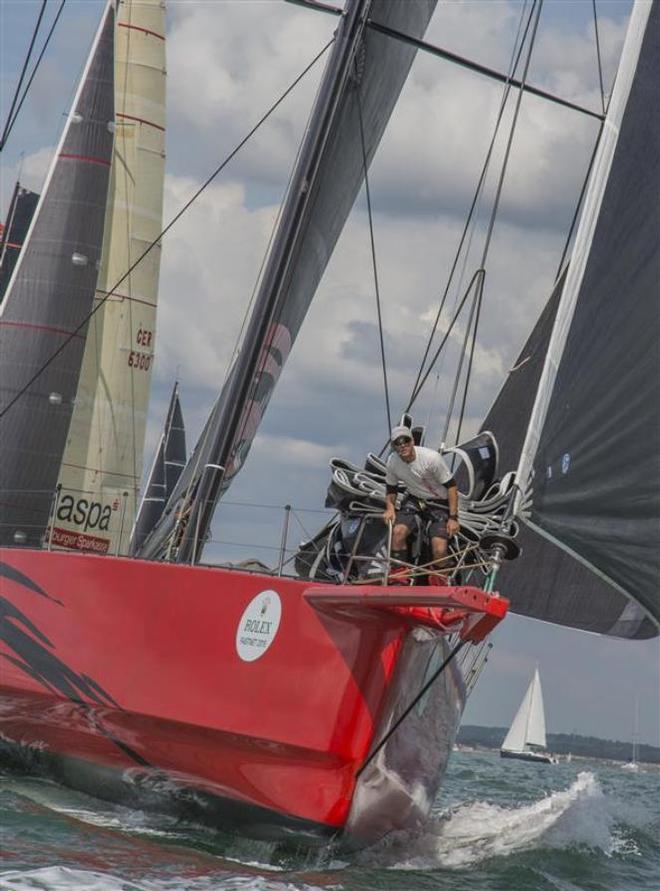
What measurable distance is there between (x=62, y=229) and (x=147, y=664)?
25.2 feet

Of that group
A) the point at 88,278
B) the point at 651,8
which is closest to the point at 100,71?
the point at 88,278

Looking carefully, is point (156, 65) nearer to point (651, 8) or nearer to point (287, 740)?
point (651, 8)

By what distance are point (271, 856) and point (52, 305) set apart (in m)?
8.07

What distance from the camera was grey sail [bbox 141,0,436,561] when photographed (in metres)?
10.7

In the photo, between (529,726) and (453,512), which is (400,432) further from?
(529,726)

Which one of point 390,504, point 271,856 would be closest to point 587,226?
point 390,504

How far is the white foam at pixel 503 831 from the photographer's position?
32.5 ft

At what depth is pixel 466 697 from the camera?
37.9ft

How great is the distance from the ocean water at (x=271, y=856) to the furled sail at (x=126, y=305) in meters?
6.18

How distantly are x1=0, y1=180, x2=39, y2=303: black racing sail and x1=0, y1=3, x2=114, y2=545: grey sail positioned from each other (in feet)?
4.00

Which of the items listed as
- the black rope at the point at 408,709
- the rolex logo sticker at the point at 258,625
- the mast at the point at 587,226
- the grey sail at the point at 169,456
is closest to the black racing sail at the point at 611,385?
the mast at the point at 587,226

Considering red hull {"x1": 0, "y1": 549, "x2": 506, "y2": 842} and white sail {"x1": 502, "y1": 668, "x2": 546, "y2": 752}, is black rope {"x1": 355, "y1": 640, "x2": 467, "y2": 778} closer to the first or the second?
red hull {"x1": 0, "y1": 549, "x2": 506, "y2": 842}

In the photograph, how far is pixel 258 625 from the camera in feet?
30.0

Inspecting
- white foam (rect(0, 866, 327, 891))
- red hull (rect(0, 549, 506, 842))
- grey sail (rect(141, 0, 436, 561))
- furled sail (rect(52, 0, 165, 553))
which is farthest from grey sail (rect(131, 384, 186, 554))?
white foam (rect(0, 866, 327, 891))
